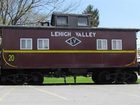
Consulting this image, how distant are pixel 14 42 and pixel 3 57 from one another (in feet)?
3.76

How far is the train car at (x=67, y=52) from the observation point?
30.7 metres

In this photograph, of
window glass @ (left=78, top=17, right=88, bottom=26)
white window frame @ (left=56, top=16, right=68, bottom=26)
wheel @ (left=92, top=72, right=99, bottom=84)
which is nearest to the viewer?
white window frame @ (left=56, top=16, right=68, bottom=26)

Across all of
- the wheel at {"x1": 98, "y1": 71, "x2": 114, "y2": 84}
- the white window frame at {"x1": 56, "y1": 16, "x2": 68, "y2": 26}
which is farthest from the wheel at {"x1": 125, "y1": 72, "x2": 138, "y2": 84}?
the white window frame at {"x1": 56, "y1": 16, "x2": 68, "y2": 26}

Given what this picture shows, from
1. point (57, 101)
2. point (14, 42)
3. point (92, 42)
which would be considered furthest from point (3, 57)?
point (57, 101)

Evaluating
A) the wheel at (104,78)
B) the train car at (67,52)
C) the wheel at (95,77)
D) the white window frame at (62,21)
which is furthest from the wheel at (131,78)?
the white window frame at (62,21)

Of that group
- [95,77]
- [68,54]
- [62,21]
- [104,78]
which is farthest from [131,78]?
[62,21]

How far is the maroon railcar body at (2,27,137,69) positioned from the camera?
3072 cm

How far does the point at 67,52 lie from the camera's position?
31.6 metres

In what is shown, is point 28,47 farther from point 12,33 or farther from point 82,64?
point 82,64

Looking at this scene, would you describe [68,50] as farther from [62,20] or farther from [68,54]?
[62,20]

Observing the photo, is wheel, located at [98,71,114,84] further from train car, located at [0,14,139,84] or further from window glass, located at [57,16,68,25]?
window glass, located at [57,16,68,25]

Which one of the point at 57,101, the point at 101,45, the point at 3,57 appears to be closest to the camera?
the point at 57,101

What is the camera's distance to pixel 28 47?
30938 mm

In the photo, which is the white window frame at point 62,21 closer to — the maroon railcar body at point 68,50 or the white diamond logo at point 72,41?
the maroon railcar body at point 68,50
